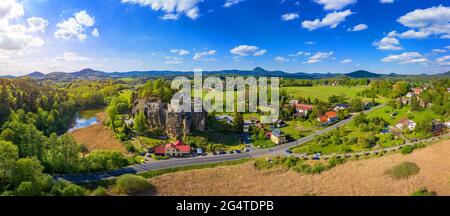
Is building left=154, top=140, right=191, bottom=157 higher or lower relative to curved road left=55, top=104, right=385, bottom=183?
higher

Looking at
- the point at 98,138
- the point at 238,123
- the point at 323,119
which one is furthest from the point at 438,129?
the point at 98,138

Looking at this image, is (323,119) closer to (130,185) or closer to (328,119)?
(328,119)

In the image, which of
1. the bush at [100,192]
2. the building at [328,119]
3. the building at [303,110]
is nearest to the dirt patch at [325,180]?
the bush at [100,192]

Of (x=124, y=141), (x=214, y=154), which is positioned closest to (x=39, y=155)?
(x=124, y=141)

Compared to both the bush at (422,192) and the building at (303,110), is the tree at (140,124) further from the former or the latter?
the bush at (422,192)

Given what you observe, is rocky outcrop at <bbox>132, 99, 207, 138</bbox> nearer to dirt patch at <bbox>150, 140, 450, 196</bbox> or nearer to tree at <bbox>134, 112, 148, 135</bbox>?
tree at <bbox>134, 112, 148, 135</bbox>
